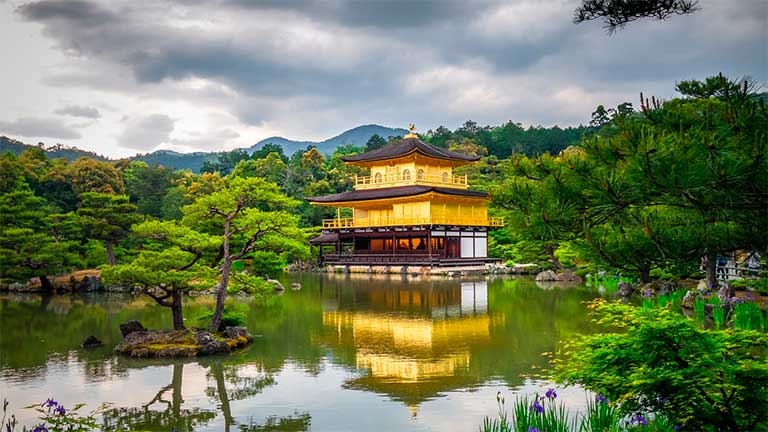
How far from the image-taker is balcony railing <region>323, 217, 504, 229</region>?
30500 mm

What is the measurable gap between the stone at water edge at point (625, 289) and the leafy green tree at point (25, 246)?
16.8m

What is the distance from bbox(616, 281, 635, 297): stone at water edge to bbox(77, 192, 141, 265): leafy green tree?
55.3 ft

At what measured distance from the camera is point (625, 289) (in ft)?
55.9

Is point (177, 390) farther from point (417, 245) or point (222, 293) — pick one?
point (417, 245)

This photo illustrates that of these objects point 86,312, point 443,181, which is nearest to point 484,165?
point 443,181

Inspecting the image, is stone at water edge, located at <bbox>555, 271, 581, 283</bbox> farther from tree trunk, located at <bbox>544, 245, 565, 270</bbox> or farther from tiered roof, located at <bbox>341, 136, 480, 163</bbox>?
tiered roof, located at <bbox>341, 136, 480, 163</bbox>

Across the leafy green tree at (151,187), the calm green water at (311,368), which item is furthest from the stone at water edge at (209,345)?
the leafy green tree at (151,187)

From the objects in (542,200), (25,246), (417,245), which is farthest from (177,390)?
(417,245)

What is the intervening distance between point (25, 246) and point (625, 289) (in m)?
17.7

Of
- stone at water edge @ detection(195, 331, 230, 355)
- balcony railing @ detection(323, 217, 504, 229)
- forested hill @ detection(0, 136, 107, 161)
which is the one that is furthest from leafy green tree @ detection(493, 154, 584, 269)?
forested hill @ detection(0, 136, 107, 161)

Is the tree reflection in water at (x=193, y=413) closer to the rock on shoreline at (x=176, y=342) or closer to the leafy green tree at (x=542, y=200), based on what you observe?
the rock on shoreline at (x=176, y=342)

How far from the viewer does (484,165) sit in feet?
165

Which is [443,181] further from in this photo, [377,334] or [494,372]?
[494,372]

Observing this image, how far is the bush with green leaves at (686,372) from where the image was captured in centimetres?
384
